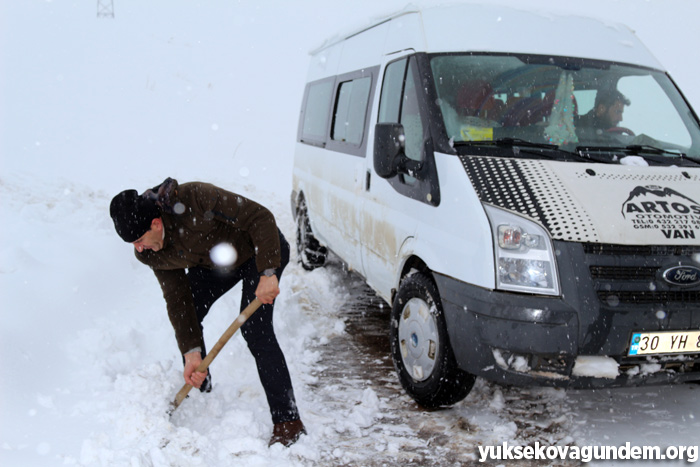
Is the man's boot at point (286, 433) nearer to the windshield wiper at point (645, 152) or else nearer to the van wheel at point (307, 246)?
the windshield wiper at point (645, 152)

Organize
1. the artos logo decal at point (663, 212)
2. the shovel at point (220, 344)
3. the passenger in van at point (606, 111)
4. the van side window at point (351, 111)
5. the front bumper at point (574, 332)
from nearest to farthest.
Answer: the front bumper at point (574, 332) → the artos logo decal at point (663, 212) → the shovel at point (220, 344) → the passenger in van at point (606, 111) → the van side window at point (351, 111)

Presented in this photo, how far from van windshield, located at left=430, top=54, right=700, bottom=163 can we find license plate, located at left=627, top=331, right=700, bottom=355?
1138mm

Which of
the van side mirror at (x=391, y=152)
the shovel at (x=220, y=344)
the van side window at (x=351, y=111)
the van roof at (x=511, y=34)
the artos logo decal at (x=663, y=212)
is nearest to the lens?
the artos logo decal at (x=663, y=212)

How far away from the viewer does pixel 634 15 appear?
22.6m

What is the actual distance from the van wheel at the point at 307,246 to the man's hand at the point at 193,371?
379cm

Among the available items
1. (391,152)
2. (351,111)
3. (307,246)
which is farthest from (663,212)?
(307,246)

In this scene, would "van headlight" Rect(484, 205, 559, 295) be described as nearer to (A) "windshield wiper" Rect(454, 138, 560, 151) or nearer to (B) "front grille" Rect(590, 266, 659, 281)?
(B) "front grille" Rect(590, 266, 659, 281)

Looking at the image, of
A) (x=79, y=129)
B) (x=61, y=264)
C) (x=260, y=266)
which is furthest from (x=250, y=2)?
(x=260, y=266)

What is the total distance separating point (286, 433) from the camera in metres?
3.41

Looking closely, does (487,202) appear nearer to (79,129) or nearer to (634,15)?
(79,129)

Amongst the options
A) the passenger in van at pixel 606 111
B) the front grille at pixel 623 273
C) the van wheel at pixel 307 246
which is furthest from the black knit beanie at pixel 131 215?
the van wheel at pixel 307 246

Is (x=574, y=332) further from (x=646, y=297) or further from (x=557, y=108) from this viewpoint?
(x=557, y=108)

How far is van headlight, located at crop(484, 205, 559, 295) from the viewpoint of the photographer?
10.4ft

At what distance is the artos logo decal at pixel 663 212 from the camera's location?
10.6 feet
